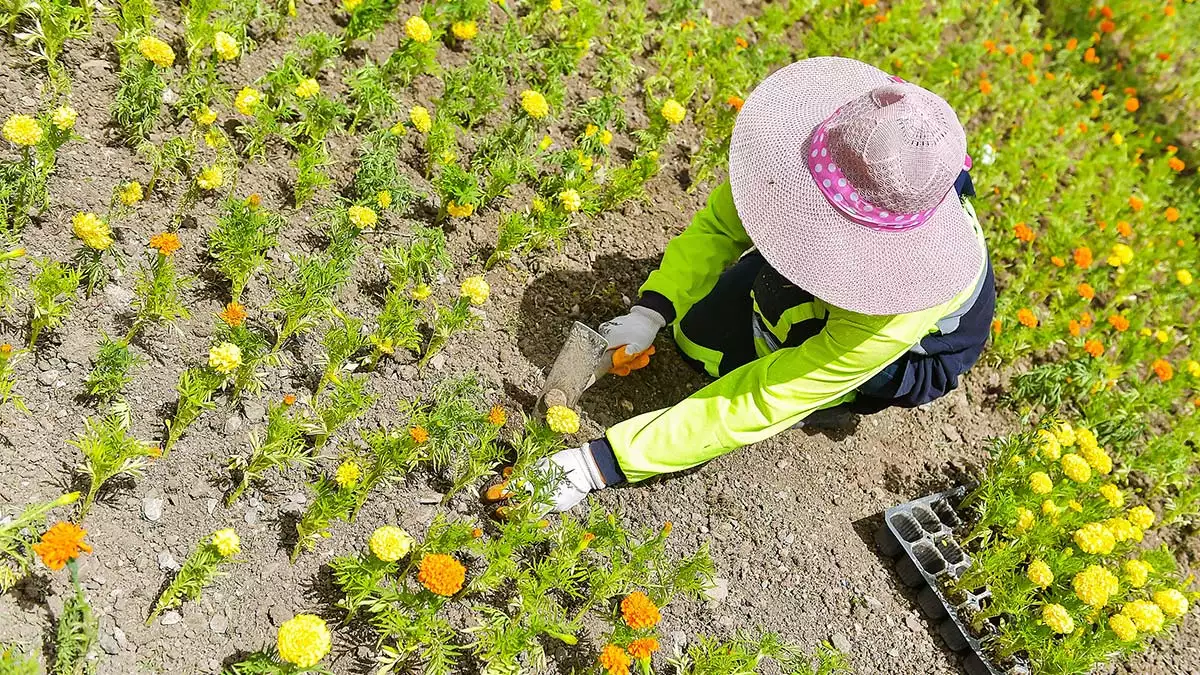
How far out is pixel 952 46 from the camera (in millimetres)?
4699

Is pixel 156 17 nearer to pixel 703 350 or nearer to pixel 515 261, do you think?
pixel 515 261

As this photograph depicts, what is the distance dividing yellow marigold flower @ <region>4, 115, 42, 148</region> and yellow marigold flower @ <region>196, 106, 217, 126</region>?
448mm

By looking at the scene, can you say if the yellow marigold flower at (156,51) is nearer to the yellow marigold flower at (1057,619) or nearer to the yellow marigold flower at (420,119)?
the yellow marigold flower at (420,119)

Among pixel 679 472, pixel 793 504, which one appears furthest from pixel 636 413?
pixel 793 504

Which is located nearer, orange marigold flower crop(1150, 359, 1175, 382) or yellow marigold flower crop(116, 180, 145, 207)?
yellow marigold flower crop(116, 180, 145, 207)

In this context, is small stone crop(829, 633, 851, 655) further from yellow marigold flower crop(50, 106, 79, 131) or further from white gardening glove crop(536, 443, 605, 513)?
yellow marigold flower crop(50, 106, 79, 131)

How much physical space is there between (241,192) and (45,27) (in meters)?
0.72

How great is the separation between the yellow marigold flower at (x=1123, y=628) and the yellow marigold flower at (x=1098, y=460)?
524mm

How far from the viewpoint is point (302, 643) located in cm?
204

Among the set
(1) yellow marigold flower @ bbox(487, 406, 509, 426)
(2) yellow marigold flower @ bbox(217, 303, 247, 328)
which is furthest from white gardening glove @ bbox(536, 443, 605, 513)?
(2) yellow marigold flower @ bbox(217, 303, 247, 328)

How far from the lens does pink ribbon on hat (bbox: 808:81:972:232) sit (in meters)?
2.27

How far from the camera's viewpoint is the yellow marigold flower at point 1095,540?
2.91m

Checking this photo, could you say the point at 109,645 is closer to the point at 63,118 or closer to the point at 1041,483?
Result: the point at 63,118

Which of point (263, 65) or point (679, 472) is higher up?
point (263, 65)
